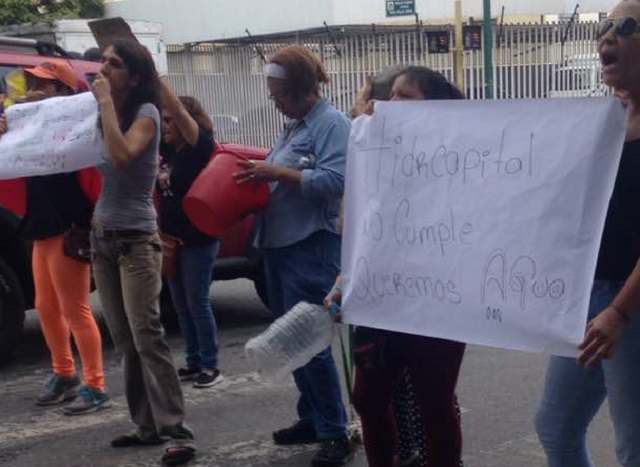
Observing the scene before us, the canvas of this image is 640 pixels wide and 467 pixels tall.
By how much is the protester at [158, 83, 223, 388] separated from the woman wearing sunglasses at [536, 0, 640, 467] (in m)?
2.85

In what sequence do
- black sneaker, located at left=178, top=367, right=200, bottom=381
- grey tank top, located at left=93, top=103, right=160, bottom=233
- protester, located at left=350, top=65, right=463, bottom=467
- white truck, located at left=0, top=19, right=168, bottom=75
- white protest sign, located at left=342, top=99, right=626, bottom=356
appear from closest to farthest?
white protest sign, located at left=342, top=99, right=626, bottom=356 → protester, located at left=350, top=65, right=463, bottom=467 → grey tank top, located at left=93, top=103, right=160, bottom=233 → black sneaker, located at left=178, top=367, right=200, bottom=381 → white truck, located at left=0, top=19, right=168, bottom=75

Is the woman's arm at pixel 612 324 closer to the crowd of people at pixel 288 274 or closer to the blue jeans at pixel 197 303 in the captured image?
the crowd of people at pixel 288 274

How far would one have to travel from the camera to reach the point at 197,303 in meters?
6.19

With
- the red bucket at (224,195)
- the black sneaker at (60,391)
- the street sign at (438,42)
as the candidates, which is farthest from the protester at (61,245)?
the street sign at (438,42)

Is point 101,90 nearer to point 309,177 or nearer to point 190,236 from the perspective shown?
point 309,177

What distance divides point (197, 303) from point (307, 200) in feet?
5.56

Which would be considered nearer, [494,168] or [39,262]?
[494,168]

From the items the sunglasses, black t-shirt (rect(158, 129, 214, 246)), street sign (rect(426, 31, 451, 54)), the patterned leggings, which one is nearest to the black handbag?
black t-shirt (rect(158, 129, 214, 246))

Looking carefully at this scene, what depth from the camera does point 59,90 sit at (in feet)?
18.4

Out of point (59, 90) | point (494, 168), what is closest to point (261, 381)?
point (59, 90)

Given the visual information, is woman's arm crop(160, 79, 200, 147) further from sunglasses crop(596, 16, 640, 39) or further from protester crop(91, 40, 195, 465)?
sunglasses crop(596, 16, 640, 39)

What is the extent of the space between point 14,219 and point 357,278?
3475 millimetres

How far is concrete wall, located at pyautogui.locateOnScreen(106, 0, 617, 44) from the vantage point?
83.0 ft

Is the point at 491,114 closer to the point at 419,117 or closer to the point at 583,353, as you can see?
the point at 419,117
